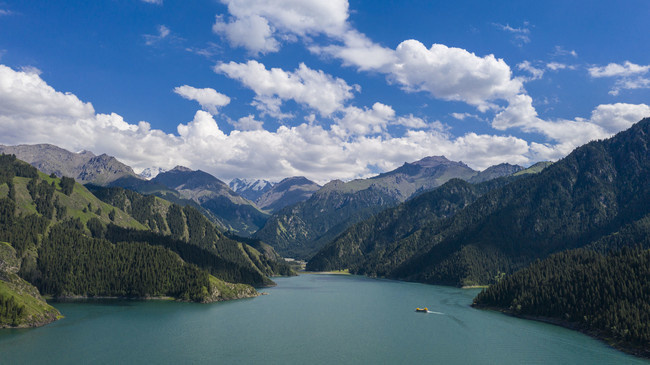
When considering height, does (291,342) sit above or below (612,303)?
below

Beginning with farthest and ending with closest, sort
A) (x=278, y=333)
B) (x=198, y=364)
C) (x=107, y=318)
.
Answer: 1. (x=107, y=318)
2. (x=278, y=333)
3. (x=198, y=364)

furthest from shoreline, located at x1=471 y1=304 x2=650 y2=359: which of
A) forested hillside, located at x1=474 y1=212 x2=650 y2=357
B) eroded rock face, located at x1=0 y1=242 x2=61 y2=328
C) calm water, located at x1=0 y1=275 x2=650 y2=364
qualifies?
eroded rock face, located at x1=0 y1=242 x2=61 y2=328

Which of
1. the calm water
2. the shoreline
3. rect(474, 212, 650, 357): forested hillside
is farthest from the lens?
rect(474, 212, 650, 357): forested hillside

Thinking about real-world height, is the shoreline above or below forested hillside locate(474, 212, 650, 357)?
below

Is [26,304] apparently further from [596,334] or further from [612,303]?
[612,303]

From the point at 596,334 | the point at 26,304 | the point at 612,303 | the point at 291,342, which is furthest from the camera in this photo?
the point at 612,303

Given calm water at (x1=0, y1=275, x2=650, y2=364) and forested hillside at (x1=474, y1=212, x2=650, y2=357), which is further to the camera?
forested hillside at (x1=474, y1=212, x2=650, y2=357)

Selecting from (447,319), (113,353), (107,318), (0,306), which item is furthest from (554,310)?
(0,306)

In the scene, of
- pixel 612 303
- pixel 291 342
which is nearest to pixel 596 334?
pixel 612 303

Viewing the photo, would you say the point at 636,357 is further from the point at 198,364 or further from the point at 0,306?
the point at 0,306

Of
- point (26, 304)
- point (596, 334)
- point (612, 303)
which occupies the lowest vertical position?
point (26, 304)

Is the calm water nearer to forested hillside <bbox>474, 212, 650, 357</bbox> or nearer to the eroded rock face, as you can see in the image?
the eroded rock face
